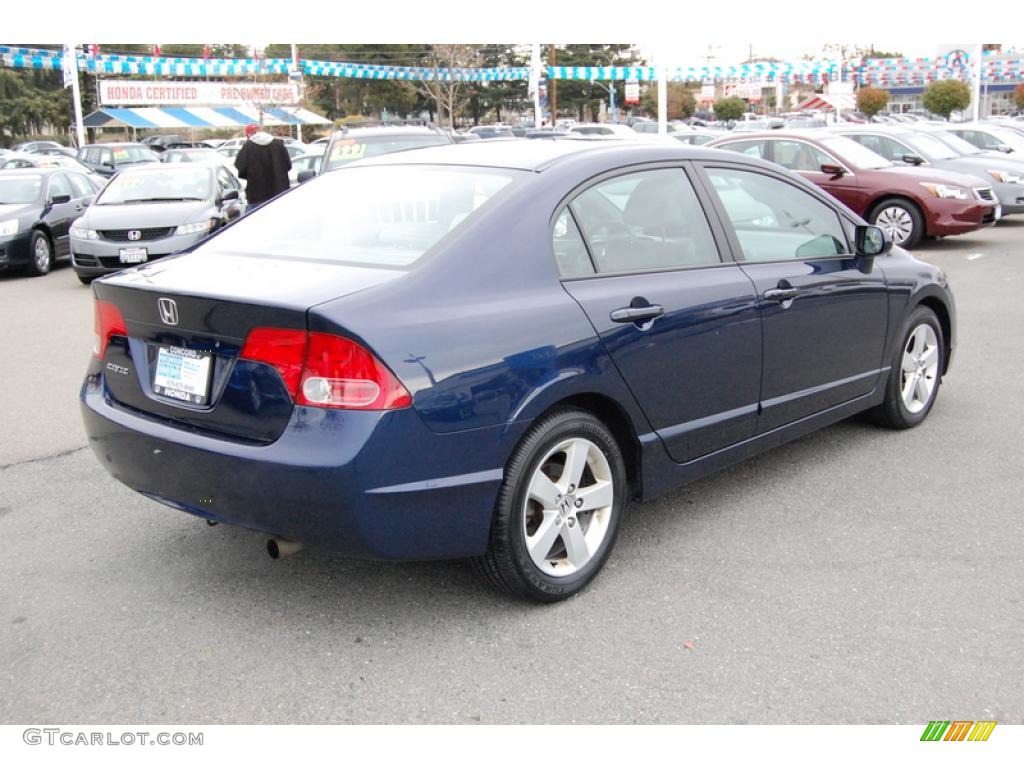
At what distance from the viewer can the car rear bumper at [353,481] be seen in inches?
123

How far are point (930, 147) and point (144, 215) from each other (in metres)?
12.2

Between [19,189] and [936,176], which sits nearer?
[936,176]

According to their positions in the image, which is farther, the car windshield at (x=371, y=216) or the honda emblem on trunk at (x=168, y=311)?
the car windshield at (x=371, y=216)

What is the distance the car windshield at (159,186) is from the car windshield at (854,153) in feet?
27.4

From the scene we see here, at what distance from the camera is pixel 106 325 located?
384cm

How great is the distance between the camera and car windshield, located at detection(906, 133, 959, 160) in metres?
16.2

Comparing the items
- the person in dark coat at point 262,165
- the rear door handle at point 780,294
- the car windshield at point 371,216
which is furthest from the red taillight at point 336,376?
the person in dark coat at point 262,165

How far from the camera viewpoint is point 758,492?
4.81 m

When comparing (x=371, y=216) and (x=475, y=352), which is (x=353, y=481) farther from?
(x=371, y=216)

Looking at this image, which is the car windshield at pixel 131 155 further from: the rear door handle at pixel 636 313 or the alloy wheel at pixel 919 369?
the rear door handle at pixel 636 313

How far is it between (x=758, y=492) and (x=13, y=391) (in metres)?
5.18

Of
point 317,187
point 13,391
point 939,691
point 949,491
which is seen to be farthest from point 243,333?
point 13,391
